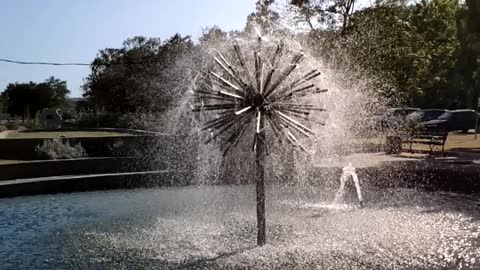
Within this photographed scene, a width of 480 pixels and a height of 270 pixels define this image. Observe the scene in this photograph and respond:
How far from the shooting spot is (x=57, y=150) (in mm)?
17828

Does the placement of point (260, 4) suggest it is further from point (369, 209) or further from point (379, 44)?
point (369, 209)

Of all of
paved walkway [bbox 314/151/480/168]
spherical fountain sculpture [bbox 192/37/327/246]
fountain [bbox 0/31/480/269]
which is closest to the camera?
fountain [bbox 0/31/480/269]

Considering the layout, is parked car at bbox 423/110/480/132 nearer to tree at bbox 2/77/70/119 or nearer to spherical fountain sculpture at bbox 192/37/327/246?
spherical fountain sculpture at bbox 192/37/327/246

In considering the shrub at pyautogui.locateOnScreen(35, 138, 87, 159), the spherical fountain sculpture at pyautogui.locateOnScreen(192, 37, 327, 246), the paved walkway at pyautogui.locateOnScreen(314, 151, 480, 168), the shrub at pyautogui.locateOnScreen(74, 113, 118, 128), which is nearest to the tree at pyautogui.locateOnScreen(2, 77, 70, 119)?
the shrub at pyautogui.locateOnScreen(74, 113, 118, 128)

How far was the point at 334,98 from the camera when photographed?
38.7ft

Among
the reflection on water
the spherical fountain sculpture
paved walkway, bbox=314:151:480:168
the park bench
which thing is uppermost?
the spherical fountain sculpture

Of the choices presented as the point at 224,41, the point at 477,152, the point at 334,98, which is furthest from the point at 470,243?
the point at 477,152

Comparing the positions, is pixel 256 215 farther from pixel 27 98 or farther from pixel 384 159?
pixel 27 98

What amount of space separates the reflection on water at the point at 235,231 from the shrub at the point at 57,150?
4.13 metres

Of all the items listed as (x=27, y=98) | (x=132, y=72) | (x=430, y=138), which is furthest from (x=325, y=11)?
(x=27, y=98)

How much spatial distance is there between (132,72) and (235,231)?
135 feet

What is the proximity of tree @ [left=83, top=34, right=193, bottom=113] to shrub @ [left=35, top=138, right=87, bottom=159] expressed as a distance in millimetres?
15941

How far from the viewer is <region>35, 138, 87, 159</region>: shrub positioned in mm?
17672

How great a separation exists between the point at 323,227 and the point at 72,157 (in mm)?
10332
